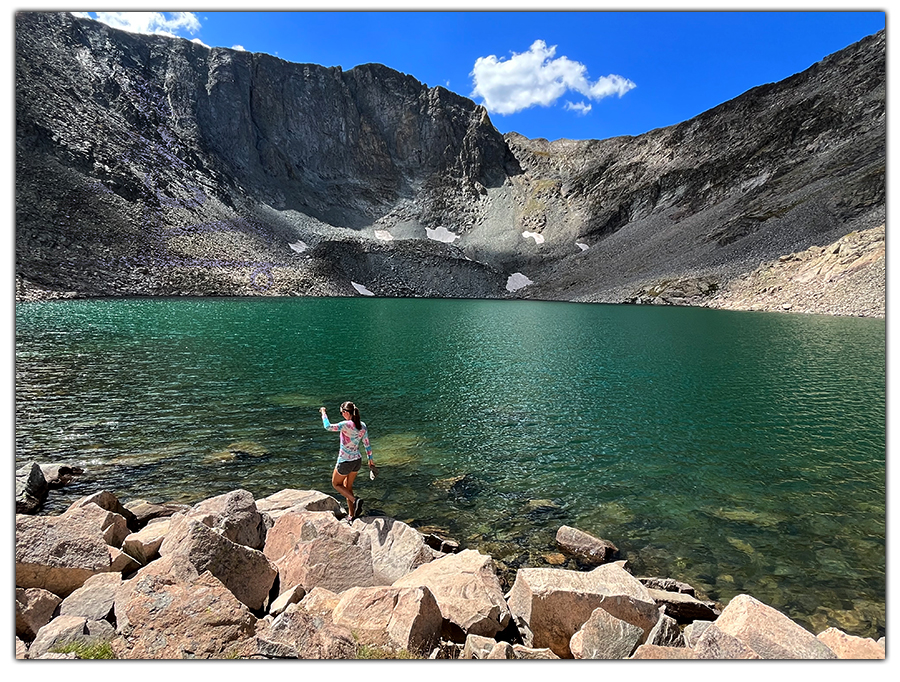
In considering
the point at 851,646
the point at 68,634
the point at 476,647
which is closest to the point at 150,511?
the point at 68,634

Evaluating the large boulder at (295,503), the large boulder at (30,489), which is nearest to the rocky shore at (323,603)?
the large boulder at (295,503)

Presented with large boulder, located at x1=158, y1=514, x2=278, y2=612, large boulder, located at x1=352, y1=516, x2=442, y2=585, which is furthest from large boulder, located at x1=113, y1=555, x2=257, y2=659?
large boulder, located at x1=352, y1=516, x2=442, y2=585

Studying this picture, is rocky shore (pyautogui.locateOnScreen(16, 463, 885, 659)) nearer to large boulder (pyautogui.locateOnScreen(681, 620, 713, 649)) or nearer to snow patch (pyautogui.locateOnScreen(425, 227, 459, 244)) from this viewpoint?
large boulder (pyautogui.locateOnScreen(681, 620, 713, 649))

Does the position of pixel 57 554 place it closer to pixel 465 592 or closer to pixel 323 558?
pixel 323 558

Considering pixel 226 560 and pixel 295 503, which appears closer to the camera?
pixel 226 560

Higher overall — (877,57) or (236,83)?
(236,83)

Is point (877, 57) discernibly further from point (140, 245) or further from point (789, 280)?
point (140, 245)

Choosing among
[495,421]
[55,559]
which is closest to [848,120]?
[495,421]
